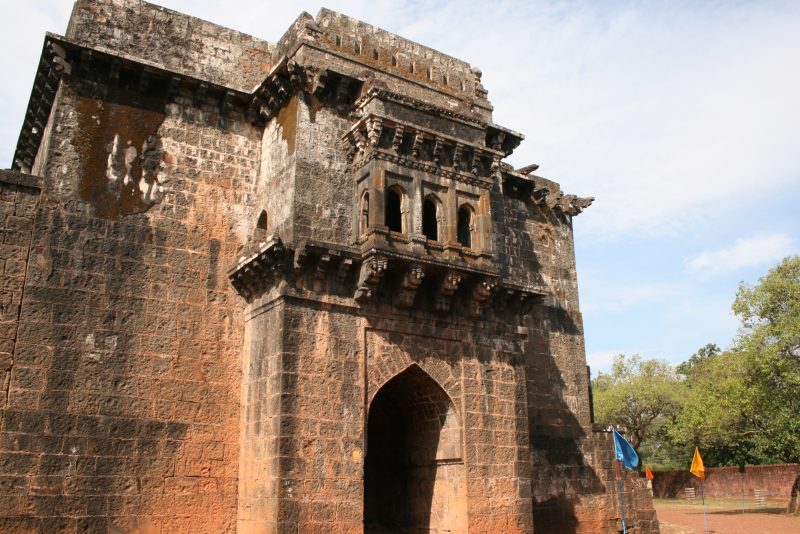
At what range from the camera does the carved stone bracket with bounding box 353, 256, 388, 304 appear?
1316 centimetres

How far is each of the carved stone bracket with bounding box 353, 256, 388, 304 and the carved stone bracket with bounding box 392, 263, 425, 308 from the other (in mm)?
489

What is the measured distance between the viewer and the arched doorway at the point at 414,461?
1413cm

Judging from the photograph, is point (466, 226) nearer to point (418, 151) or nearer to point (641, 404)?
point (418, 151)

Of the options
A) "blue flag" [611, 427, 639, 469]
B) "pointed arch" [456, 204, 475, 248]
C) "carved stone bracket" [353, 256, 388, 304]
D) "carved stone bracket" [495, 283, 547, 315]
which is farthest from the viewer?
"blue flag" [611, 427, 639, 469]

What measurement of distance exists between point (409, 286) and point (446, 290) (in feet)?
2.70

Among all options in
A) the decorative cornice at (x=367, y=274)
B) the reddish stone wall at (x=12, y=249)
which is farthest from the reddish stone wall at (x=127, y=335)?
Result: the decorative cornice at (x=367, y=274)

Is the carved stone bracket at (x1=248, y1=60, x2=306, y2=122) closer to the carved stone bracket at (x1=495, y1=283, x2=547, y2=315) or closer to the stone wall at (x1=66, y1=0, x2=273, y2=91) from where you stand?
the stone wall at (x1=66, y1=0, x2=273, y2=91)

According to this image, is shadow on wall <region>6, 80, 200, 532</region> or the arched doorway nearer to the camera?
shadow on wall <region>6, 80, 200, 532</region>

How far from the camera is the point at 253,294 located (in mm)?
13977

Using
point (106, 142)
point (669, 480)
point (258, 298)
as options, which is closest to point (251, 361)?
point (258, 298)

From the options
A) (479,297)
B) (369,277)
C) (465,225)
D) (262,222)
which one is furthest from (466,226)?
(262,222)

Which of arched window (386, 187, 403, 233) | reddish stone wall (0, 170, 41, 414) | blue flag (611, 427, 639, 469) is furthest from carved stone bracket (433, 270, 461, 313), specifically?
reddish stone wall (0, 170, 41, 414)

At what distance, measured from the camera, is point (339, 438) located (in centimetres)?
1271

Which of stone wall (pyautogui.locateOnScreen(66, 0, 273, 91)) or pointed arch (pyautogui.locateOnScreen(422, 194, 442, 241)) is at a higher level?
stone wall (pyautogui.locateOnScreen(66, 0, 273, 91))
